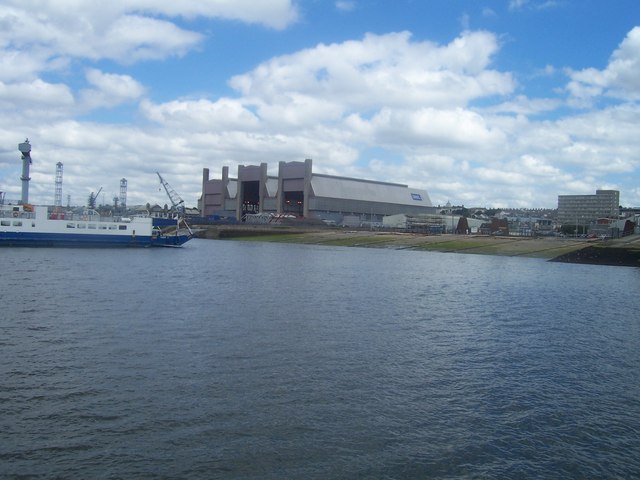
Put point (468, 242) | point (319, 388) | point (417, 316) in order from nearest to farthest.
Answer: point (319, 388) < point (417, 316) < point (468, 242)

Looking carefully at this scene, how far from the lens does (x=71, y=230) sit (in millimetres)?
93875

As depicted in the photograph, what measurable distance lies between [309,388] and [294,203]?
176040 millimetres

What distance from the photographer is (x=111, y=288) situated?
3969 cm

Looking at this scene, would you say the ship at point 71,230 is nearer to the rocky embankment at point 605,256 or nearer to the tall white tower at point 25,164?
the tall white tower at point 25,164

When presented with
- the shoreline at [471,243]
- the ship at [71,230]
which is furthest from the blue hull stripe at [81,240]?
the shoreline at [471,243]

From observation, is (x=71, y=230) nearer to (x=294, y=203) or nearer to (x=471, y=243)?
(x=471, y=243)

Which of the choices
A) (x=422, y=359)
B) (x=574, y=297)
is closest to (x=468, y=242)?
(x=574, y=297)

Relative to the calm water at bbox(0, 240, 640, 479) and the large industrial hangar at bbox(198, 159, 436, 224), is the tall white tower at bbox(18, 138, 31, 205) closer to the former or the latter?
the large industrial hangar at bbox(198, 159, 436, 224)

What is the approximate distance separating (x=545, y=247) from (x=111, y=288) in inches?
3607

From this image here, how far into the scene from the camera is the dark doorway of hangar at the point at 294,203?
191m

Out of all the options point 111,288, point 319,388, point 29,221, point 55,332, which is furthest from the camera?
point 29,221

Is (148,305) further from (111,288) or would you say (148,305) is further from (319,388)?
(319,388)

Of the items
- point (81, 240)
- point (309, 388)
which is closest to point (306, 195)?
point (81, 240)

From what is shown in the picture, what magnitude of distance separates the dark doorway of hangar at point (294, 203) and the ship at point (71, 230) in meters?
89.2
